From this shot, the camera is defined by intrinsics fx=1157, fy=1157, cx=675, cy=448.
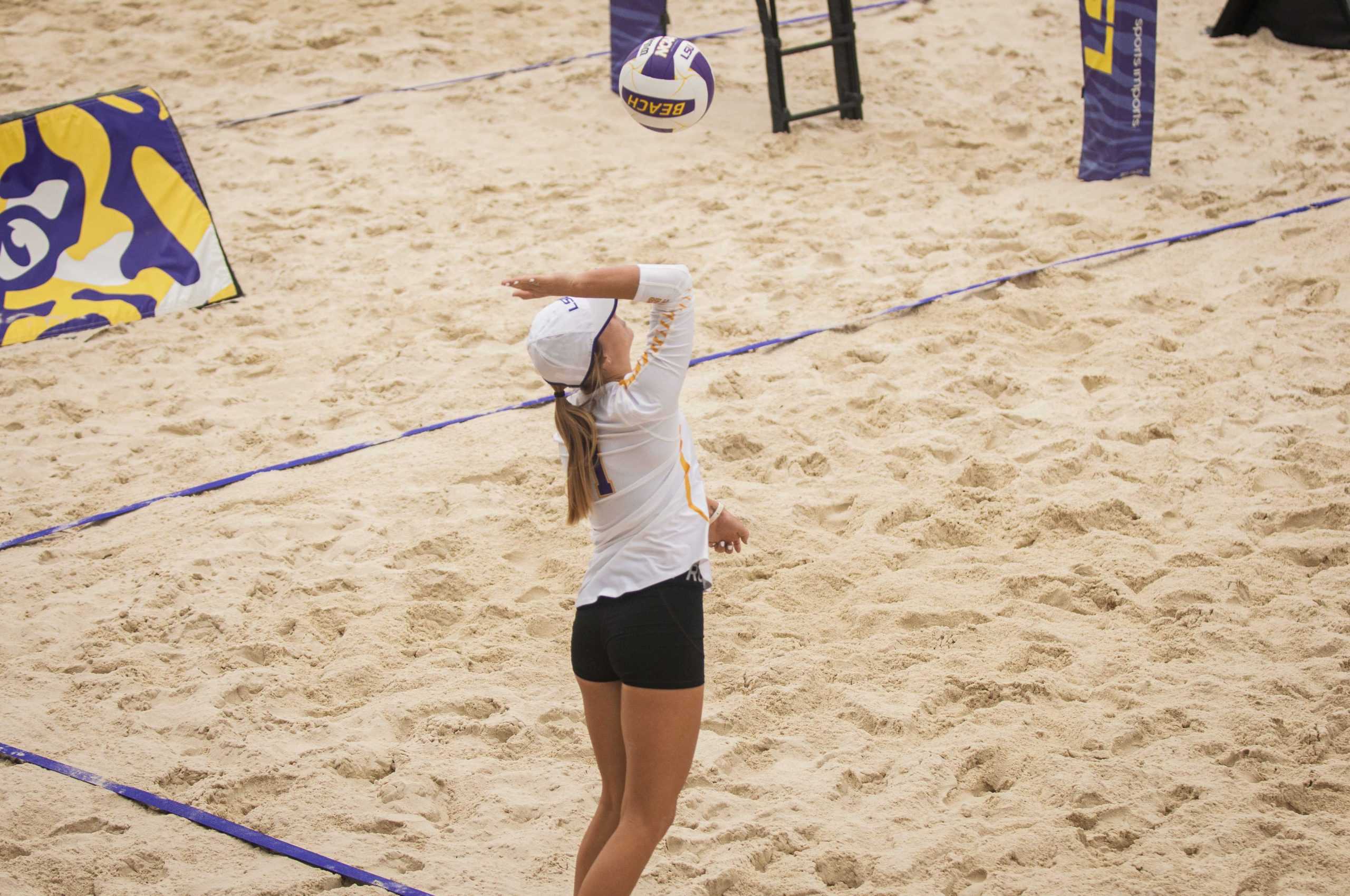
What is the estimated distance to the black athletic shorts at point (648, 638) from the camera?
7.79 ft

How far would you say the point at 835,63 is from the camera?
7938 mm

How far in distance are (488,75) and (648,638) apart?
721 cm

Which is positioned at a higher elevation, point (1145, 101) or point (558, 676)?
point (1145, 101)

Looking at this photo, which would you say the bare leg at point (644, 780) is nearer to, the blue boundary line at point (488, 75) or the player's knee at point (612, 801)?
the player's knee at point (612, 801)

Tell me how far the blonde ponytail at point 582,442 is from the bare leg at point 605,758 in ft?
1.25

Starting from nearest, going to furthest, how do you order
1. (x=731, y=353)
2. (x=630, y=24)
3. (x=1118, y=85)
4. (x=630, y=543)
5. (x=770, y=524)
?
1. (x=630, y=543)
2. (x=770, y=524)
3. (x=731, y=353)
4. (x=1118, y=85)
5. (x=630, y=24)

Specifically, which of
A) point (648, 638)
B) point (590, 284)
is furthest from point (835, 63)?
point (648, 638)

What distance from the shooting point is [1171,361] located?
4996 millimetres

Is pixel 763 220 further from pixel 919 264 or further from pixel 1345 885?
pixel 1345 885

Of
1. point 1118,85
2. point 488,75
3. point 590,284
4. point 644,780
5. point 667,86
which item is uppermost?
point 667,86

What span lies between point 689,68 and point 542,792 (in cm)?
225

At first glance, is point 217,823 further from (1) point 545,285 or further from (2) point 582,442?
(1) point 545,285

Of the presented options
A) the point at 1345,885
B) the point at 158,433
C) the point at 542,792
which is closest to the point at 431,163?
the point at 158,433

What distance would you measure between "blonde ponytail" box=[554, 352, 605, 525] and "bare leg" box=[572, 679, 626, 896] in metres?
0.38
